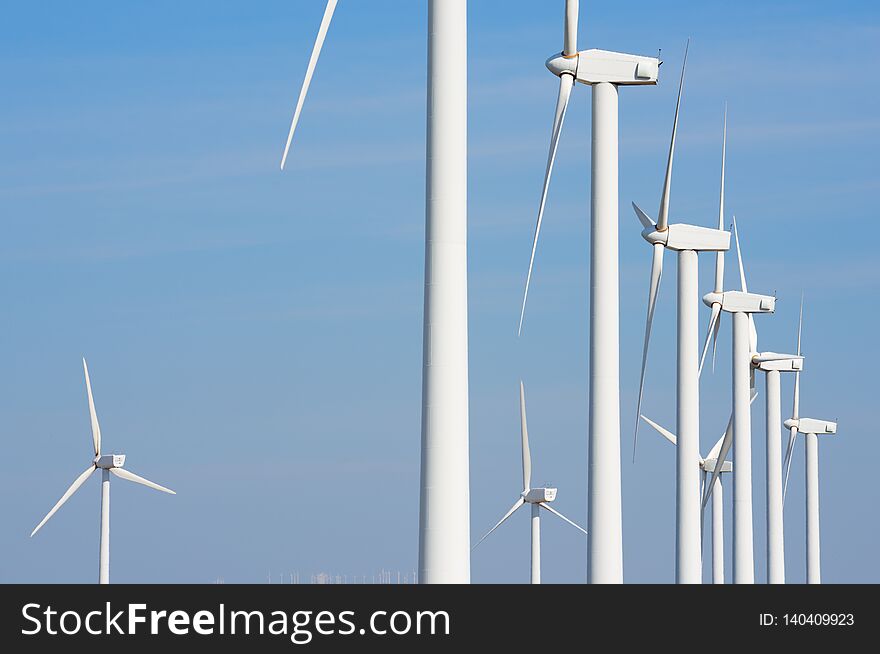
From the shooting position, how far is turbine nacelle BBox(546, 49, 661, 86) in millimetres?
51188

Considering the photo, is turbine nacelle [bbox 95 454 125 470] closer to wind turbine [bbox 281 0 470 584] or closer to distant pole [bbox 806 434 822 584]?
distant pole [bbox 806 434 822 584]

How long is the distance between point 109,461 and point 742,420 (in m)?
43.3

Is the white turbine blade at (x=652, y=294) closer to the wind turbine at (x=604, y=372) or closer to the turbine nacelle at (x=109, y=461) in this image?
the wind turbine at (x=604, y=372)

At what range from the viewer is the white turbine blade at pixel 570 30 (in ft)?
168

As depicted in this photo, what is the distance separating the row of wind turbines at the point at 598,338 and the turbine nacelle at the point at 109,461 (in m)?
7.52

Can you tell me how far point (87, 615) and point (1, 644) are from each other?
1.43 meters

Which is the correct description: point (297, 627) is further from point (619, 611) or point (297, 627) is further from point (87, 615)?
point (619, 611)

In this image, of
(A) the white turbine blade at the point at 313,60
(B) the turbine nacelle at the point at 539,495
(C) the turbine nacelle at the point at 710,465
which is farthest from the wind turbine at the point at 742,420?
(A) the white turbine blade at the point at 313,60

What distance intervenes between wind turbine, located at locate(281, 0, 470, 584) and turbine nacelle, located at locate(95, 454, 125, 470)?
245 ft

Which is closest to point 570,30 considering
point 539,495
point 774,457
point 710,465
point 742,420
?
point 742,420

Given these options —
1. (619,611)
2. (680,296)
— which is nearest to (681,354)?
(680,296)

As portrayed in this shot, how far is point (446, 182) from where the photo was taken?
33125 mm

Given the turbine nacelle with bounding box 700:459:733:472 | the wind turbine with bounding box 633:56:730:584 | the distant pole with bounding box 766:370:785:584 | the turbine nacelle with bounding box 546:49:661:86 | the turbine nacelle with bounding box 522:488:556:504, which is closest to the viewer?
the turbine nacelle with bounding box 546:49:661:86

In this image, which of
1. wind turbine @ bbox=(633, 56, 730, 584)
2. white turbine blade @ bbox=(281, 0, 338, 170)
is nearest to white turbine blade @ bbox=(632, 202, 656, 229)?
wind turbine @ bbox=(633, 56, 730, 584)
